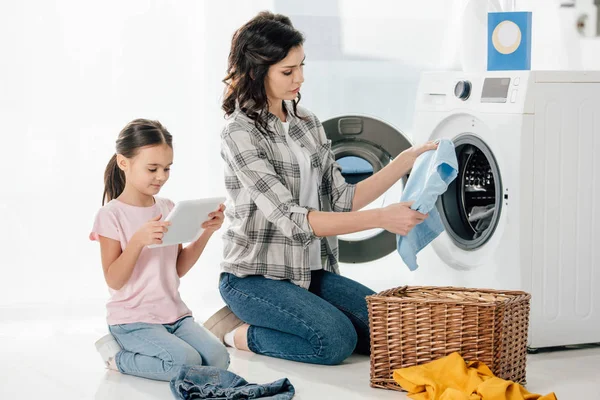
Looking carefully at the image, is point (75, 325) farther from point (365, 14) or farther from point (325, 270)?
point (365, 14)

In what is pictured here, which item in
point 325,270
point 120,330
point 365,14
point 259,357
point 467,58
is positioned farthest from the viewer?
point 365,14

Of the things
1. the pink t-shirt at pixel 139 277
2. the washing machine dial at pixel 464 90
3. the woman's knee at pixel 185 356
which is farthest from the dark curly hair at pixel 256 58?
the woman's knee at pixel 185 356

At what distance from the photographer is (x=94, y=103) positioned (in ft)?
9.68

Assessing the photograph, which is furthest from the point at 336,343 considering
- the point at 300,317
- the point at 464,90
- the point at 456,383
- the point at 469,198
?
the point at 464,90

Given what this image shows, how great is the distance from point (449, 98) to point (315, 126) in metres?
0.44

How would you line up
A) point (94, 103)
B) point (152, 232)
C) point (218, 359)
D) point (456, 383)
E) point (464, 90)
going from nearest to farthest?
point (456, 383) → point (152, 232) → point (218, 359) → point (464, 90) → point (94, 103)

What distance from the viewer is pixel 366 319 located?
2434 millimetres

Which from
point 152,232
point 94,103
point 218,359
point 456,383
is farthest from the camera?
point 94,103

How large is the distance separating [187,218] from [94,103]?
1.02 m

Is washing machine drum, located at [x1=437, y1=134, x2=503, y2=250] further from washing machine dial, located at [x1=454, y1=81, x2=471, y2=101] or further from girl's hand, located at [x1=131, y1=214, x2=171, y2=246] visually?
girl's hand, located at [x1=131, y1=214, x2=171, y2=246]

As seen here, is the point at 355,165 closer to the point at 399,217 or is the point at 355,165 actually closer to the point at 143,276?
the point at 399,217

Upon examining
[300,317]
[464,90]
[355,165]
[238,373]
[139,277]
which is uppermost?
[464,90]

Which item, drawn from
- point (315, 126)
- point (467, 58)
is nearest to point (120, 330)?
point (315, 126)

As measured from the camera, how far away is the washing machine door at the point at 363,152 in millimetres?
2992
